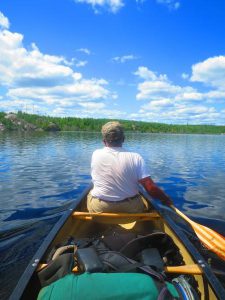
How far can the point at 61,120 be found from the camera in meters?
127

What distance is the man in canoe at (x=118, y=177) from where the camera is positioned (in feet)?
17.4

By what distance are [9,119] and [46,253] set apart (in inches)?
4057

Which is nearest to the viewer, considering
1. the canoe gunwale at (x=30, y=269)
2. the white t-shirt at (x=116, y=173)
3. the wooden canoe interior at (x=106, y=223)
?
the canoe gunwale at (x=30, y=269)

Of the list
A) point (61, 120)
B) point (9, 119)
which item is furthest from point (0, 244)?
point (61, 120)

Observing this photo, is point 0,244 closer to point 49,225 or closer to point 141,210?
point 49,225

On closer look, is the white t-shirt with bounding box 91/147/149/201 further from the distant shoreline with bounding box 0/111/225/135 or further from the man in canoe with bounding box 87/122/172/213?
the distant shoreline with bounding box 0/111/225/135

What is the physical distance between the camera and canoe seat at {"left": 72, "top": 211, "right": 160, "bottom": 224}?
5.69m

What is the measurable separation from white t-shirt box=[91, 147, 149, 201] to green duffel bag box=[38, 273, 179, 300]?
9.28 ft

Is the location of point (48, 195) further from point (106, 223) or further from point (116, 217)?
point (116, 217)

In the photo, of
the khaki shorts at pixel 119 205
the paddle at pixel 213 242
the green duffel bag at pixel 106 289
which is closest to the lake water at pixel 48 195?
the khaki shorts at pixel 119 205

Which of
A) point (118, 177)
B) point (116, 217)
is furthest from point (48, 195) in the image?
point (118, 177)

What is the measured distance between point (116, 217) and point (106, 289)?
3.35 metres

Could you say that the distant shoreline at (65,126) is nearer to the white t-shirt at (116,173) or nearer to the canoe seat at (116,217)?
the canoe seat at (116,217)

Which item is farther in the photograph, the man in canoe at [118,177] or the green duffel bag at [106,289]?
the man in canoe at [118,177]
